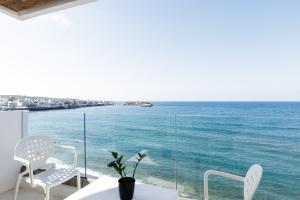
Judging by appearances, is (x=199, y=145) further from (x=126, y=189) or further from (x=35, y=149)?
(x=35, y=149)

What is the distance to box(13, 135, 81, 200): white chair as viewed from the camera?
2.22m

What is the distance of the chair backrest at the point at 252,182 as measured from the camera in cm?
151

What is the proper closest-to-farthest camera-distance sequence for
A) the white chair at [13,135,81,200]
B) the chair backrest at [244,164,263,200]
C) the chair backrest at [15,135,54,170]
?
the chair backrest at [244,164,263,200], the white chair at [13,135,81,200], the chair backrest at [15,135,54,170]

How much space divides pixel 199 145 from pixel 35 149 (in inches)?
71.6

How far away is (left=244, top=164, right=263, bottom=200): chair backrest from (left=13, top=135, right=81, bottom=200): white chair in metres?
1.58

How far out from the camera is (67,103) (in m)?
4.77

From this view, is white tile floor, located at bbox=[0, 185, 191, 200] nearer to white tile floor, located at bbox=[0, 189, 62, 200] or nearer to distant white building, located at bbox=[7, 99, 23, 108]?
white tile floor, located at bbox=[0, 189, 62, 200]

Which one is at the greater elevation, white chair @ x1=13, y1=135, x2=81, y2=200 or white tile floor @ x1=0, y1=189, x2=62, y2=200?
white chair @ x1=13, y1=135, x2=81, y2=200

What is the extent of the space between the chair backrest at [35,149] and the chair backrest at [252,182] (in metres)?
2.00

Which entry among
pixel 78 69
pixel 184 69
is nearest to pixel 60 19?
pixel 78 69

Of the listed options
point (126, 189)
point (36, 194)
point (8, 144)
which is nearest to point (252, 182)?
point (126, 189)

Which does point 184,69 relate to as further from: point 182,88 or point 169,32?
point 169,32

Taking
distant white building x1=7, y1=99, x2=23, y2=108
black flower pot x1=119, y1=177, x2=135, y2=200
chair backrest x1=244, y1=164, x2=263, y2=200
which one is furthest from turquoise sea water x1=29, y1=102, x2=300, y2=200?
black flower pot x1=119, y1=177, x2=135, y2=200

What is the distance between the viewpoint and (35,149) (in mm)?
2578
